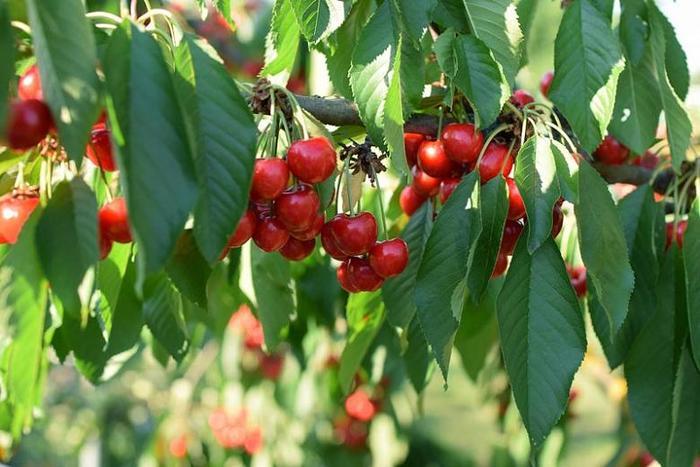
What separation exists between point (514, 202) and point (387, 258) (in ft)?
0.64

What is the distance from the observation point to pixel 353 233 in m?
1.20

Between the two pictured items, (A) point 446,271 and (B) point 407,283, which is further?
(B) point 407,283

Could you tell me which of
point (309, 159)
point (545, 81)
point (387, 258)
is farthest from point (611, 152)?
point (309, 159)

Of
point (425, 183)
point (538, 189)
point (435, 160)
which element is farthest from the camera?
point (425, 183)

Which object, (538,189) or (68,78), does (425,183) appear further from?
(68,78)

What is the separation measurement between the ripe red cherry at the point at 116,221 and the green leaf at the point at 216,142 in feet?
0.43

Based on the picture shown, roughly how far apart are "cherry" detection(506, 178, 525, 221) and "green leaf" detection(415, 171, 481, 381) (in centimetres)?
6

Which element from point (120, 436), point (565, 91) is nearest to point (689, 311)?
point (565, 91)

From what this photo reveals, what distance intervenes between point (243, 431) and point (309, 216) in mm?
2480

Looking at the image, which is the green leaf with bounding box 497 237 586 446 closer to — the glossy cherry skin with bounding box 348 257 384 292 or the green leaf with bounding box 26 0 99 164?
the glossy cherry skin with bounding box 348 257 384 292

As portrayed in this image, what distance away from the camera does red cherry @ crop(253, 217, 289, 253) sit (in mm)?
1115

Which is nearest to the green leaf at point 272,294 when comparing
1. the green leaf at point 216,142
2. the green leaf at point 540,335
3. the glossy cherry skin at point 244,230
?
the glossy cherry skin at point 244,230

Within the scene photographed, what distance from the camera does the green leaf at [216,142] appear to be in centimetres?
88

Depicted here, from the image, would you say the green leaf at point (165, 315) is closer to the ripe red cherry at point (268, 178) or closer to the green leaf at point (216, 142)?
the ripe red cherry at point (268, 178)
